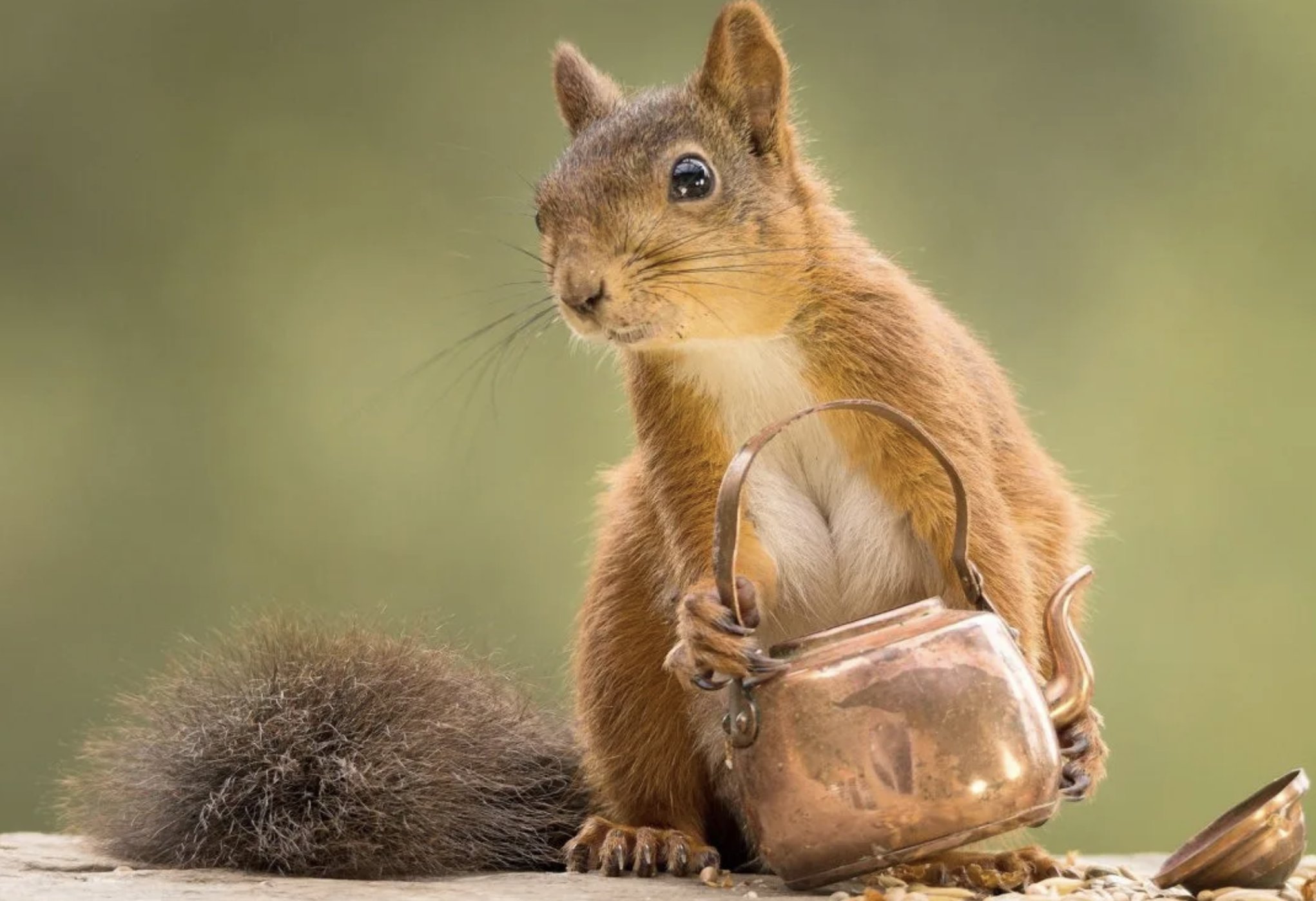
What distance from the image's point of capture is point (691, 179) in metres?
1.99

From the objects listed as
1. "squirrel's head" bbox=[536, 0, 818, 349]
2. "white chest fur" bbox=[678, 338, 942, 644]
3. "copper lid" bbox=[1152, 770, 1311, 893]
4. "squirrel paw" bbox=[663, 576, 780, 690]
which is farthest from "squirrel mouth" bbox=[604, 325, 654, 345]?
"copper lid" bbox=[1152, 770, 1311, 893]

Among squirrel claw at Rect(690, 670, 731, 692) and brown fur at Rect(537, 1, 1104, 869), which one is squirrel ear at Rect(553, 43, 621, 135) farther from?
squirrel claw at Rect(690, 670, 731, 692)

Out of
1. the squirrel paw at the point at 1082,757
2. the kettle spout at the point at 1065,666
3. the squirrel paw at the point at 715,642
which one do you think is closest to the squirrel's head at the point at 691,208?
the squirrel paw at the point at 715,642

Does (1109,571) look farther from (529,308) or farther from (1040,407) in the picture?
(529,308)

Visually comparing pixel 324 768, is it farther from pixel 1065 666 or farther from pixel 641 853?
pixel 1065 666

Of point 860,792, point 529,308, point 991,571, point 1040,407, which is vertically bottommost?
point 860,792

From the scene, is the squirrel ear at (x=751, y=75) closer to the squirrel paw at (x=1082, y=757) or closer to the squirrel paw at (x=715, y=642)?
the squirrel paw at (x=715, y=642)

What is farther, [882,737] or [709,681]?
[709,681]

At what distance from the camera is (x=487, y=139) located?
145 inches

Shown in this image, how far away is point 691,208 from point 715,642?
1.68 ft

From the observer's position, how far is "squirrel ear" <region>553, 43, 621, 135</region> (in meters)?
2.20

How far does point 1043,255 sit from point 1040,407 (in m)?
0.34

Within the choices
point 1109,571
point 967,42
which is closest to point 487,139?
point 967,42

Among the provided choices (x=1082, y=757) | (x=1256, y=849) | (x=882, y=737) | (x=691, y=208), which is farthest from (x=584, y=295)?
(x=1256, y=849)
